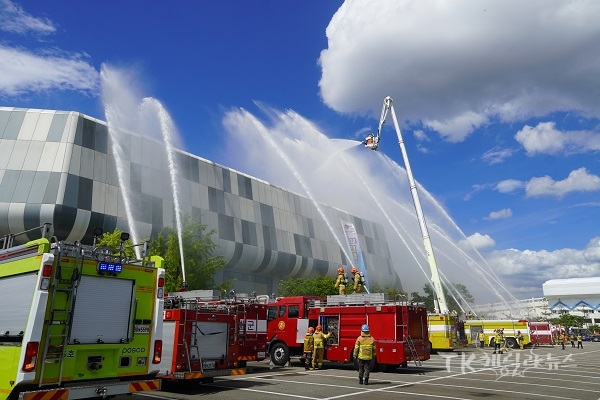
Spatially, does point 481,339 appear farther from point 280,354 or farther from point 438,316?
→ point 280,354

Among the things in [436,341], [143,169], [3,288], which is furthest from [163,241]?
[3,288]

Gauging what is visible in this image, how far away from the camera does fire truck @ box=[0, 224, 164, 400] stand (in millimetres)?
7211

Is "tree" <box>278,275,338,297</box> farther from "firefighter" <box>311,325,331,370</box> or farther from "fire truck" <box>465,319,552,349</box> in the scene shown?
"firefighter" <box>311,325,331,370</box>

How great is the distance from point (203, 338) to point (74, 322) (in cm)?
512

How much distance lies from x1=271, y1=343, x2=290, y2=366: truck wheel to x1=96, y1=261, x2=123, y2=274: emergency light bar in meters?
12.5

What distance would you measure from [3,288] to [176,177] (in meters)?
38.1

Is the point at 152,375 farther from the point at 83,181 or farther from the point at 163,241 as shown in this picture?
the point at 83,181

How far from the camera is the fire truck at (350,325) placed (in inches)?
674

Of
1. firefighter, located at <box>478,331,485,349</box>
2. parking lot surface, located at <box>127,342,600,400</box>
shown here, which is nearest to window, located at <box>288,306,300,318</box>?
parking lot surface, located at <box>127,342,600,400</box>

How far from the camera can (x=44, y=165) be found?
3641cm

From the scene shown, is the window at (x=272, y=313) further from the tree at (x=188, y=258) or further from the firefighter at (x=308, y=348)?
the tree at (x=188, y=258)

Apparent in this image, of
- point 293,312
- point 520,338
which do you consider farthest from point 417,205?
point 520,338

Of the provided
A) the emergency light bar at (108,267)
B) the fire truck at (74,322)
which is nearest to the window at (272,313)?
the fire truck at (74,322)

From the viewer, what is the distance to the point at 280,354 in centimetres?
1981
